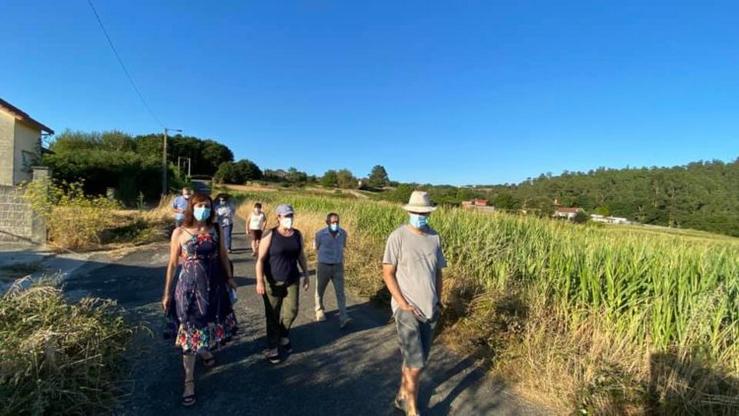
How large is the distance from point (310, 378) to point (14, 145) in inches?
1113

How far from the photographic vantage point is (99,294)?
6027 mm

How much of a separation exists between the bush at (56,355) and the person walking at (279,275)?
145cm

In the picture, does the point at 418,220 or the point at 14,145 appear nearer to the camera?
the point at 418,220

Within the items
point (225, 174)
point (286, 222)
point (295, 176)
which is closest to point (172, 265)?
point (286, 222)

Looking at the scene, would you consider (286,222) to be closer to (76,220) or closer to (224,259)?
(224,259)

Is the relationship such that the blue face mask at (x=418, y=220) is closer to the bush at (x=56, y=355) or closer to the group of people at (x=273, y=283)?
the group of people at (x=273, y=283)

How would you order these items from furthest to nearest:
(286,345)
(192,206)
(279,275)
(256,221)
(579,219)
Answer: (579,219)
(256,221)
(286,345)
(279,275)
(192,206)

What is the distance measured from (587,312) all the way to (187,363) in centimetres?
445

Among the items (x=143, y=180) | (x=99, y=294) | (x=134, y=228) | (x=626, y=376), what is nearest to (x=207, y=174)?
(x=143, y=180)

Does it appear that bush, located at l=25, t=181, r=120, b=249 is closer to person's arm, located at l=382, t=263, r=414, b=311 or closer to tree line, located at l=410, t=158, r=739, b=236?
person's arm, located at l=382, t=263, r=414, b=311

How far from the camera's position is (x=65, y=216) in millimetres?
10039

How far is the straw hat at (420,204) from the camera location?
308cm

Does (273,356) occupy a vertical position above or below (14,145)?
below

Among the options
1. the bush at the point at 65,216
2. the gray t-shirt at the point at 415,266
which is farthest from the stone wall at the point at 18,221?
the gray t-shirt at the point at 415,266
